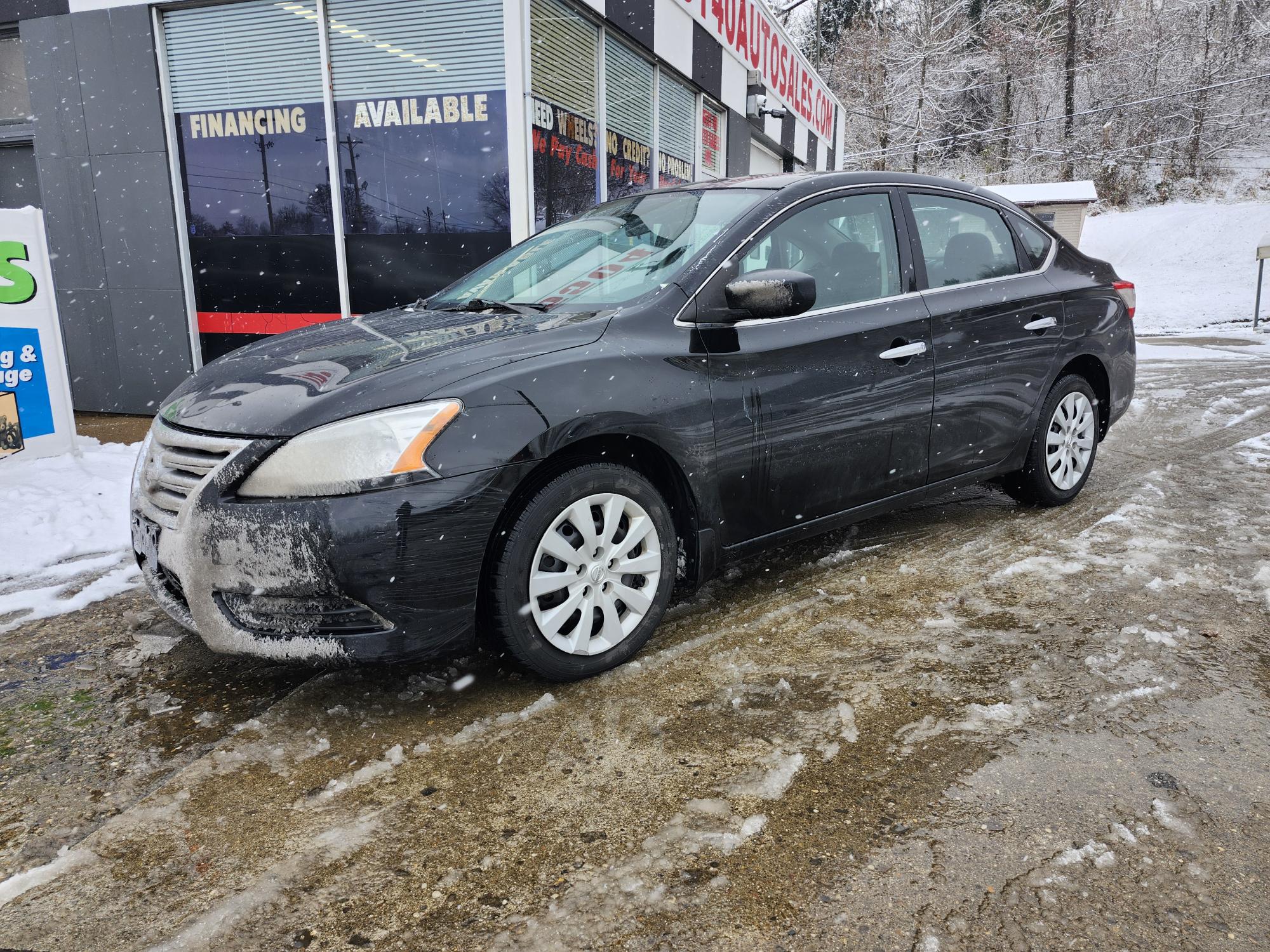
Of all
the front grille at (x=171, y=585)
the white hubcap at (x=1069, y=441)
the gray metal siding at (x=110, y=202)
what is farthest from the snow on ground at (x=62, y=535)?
the white hubcap at (x=1069, y=441)

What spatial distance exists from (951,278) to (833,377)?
1.02 meters

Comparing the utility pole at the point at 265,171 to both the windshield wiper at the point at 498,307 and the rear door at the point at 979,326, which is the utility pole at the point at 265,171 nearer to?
the windshield wiper at the point at 498,307

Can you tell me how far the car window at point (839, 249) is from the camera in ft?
11.2

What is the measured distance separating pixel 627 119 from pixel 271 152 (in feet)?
12.0

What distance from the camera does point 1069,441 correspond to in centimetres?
462

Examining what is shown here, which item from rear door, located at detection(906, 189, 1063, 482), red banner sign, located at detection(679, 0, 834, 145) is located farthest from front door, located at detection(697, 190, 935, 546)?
red banner sign, located at detection(679, 0, 834, 145)

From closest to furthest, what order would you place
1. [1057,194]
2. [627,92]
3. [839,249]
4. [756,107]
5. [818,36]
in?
[839,249] < [627,92] < [756,107] < [1057,194] < [818,36]

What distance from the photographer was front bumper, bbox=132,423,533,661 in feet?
7.91

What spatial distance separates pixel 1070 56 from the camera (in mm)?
41188

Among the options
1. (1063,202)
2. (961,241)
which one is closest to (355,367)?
(961,241)

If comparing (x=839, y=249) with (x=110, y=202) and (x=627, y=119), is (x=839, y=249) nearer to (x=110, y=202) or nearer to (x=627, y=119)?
(x=627, y=119)

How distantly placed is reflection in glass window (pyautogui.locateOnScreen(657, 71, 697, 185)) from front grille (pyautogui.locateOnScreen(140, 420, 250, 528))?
802 centimetres

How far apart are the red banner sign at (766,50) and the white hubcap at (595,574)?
8.88 metres

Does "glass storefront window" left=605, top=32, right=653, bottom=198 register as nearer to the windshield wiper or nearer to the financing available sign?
the financing available sign
